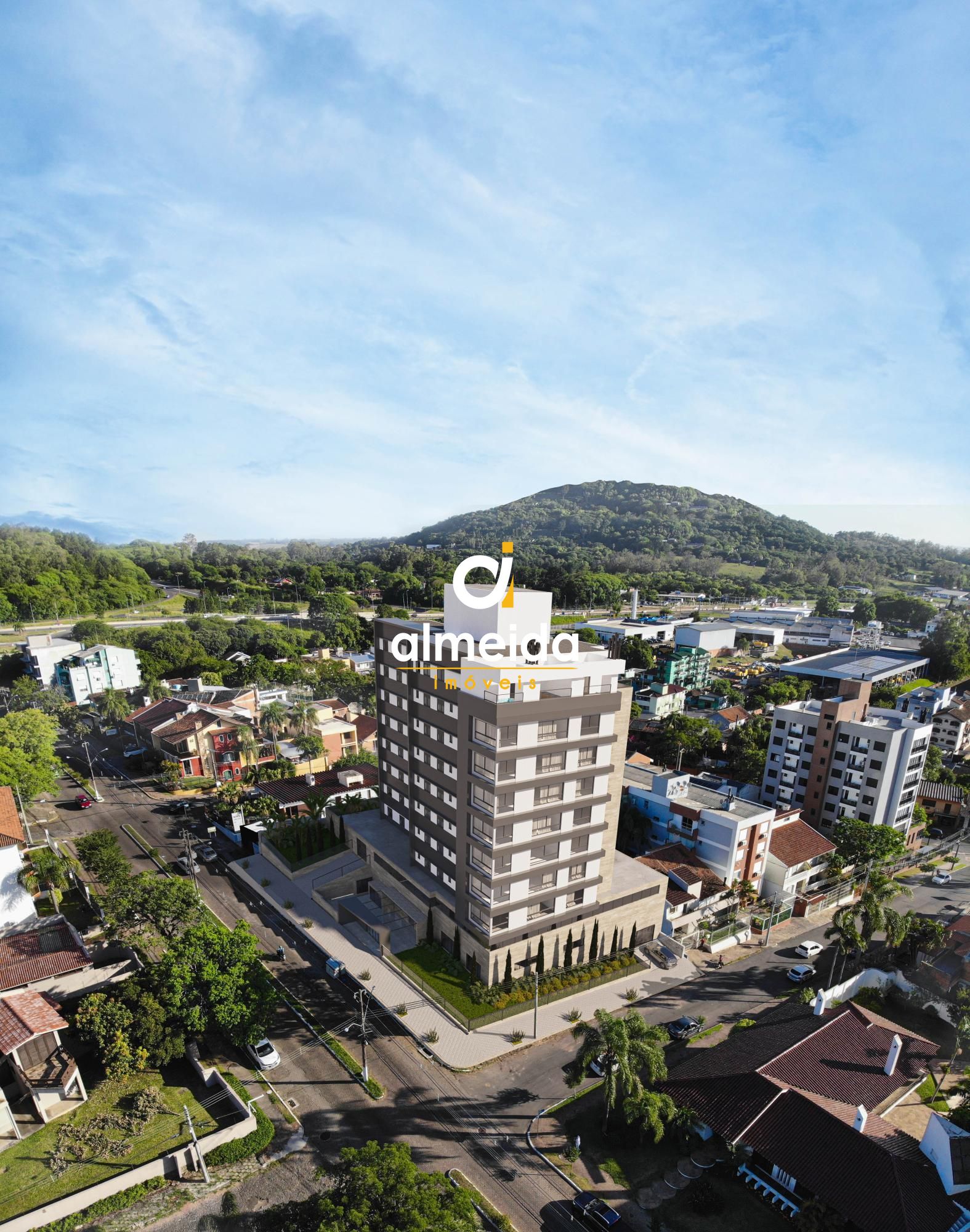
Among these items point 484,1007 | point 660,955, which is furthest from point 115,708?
point 660,955

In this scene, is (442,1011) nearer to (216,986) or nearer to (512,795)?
(216,986)

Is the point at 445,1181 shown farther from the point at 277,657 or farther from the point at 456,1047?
the point at 277,657

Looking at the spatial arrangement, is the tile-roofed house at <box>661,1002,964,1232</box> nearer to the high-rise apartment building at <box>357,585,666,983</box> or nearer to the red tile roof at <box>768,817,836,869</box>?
the high-rise apartment building at <box>357,585,666,983</box>

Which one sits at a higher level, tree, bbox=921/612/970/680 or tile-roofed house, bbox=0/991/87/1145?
tree, bbox=921/612/970/680

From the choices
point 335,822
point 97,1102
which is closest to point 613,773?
point 335,822

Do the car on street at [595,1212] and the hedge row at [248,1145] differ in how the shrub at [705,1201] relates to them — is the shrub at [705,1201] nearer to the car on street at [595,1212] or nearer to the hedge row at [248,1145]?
the car on street at [595,1212]

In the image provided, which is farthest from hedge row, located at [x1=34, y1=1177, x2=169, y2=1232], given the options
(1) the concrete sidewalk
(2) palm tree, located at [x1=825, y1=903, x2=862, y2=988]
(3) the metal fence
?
(2) palm tree, located at [x1=825, y1=903, x2=862, y2=988]
